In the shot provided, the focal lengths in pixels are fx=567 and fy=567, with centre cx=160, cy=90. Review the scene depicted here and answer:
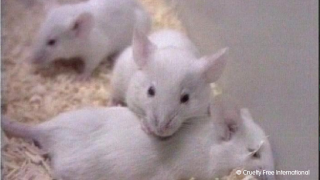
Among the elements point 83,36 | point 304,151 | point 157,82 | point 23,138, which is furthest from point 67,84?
point 304,151

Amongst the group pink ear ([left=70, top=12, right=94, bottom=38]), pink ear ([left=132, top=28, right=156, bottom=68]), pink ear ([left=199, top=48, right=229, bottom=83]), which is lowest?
pink ear ([left=199, top=48, right=229, bottom=83])

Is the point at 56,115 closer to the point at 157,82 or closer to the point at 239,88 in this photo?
the point at 157,82

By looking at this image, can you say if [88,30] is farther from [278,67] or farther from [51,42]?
[278,67]

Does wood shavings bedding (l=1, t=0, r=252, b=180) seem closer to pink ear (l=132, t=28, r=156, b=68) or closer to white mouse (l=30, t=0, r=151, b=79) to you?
white mouse (l=30, t=0, r=151, b=79)

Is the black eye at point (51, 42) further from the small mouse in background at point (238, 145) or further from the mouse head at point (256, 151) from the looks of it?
the mouse head at point (256, 151)

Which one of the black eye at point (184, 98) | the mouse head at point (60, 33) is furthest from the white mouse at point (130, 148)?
the mouse head at point (60, 33)

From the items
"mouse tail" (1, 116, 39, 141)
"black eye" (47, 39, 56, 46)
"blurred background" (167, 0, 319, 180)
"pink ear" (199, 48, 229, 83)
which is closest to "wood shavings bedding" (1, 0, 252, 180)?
"mouse tail" (1, 116, 39, 141)
